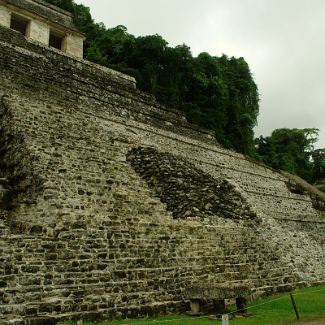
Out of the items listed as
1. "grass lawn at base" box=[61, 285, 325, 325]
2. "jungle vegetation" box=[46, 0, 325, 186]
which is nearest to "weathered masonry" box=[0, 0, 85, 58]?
"jungle vegetation" box=[46, 0, 325, 186]

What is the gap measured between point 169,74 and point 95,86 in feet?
29.4

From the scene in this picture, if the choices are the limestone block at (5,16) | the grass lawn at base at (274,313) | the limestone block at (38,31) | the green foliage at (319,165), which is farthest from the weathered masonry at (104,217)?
the green foliage at (319,165)

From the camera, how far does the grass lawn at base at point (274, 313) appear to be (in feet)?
21.9

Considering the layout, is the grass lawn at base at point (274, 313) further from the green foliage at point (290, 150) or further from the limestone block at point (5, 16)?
the green foliage at point (290, 150)

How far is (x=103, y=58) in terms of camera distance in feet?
69.8

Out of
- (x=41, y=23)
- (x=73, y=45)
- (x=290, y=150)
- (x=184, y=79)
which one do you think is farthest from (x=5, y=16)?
(x=290, y=150)

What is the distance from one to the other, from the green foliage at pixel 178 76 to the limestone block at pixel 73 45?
8.63ft

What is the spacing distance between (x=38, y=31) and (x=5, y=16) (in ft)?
4.63

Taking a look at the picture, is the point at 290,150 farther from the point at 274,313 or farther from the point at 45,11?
the point at 274,313

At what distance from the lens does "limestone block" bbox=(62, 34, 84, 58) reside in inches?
699

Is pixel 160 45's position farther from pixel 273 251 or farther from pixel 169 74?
pixel 273 251

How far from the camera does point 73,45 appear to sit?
18.0 m

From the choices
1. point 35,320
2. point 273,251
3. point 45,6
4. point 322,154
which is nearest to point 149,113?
point 273,251

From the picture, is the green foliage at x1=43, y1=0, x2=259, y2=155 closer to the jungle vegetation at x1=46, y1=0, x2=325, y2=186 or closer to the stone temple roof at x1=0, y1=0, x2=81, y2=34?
the jungle vegetation at x1=46, y1=0, x2=325, y2=186
